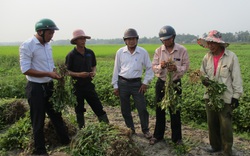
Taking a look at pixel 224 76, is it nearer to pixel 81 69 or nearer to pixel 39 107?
pixel 81 69

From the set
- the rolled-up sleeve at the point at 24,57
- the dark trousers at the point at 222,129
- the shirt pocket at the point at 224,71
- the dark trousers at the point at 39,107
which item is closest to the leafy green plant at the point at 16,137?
the dark trousers at the point at 39,107

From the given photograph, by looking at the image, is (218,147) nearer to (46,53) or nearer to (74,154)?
(74,154)

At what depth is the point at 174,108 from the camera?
4.41m

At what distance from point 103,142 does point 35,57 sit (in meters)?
1.76

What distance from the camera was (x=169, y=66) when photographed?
427 cm

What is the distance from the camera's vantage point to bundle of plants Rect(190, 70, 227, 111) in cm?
405

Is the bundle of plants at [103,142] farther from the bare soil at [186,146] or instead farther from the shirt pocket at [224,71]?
the shirt pocket at [224,71]

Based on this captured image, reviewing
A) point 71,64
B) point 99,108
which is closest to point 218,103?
point 99,108

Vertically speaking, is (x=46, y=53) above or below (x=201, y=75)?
above

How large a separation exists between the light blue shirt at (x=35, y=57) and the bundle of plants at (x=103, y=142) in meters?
1.19

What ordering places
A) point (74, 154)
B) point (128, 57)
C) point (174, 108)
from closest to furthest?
point (74, 154)
point (174, 108)
point (128, 57)

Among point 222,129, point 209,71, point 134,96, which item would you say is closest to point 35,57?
point 134,96

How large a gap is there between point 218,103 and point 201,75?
50 cm

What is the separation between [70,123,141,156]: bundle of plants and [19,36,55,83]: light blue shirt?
1193 millimetres
